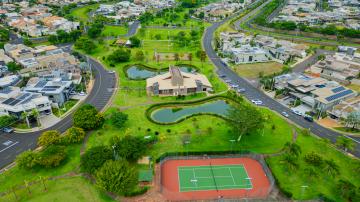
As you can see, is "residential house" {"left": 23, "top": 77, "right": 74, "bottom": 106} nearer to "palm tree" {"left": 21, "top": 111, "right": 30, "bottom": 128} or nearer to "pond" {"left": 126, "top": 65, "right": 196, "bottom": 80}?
"palm tree" {"left": 21, "top": 111, "right": 30, "bottom": 128}

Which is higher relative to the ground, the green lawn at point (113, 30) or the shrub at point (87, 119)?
the green lawn at point (113, 30)

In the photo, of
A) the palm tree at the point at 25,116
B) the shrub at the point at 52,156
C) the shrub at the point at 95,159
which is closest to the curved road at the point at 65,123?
the palm tree at the point at 25,116

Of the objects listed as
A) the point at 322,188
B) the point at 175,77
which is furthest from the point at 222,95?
the point at 322,188

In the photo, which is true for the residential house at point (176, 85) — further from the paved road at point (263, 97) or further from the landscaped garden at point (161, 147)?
the paved road at point (263, 97)

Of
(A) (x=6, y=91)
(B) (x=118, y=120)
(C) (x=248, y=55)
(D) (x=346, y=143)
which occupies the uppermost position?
(C) (x=248, y=55)

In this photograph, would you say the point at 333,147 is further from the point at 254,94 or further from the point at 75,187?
the point at 75,187

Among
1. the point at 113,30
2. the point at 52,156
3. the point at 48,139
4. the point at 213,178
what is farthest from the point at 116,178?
the point at 113,30

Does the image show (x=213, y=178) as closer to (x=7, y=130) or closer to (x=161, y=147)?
(x=161, y=147)
